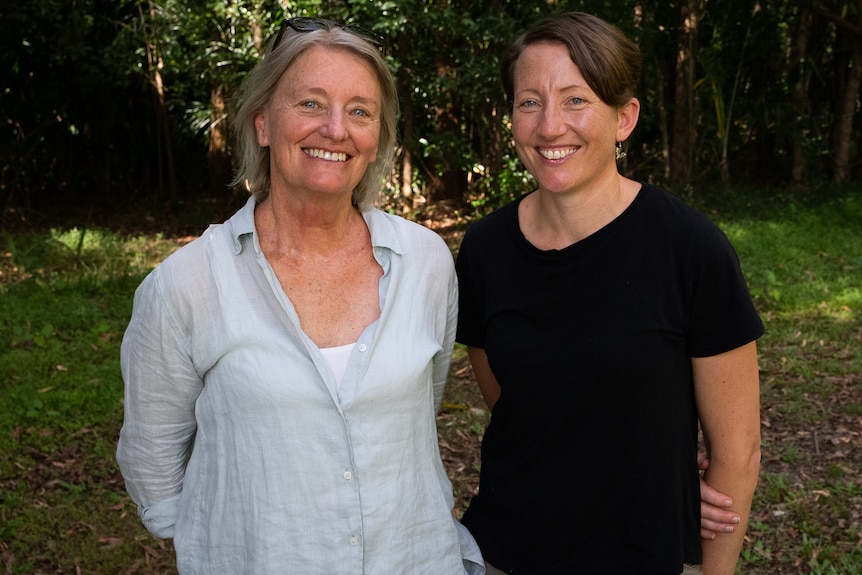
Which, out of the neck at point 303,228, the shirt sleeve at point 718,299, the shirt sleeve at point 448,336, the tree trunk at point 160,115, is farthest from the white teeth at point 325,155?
the tree trunk at point 160,115

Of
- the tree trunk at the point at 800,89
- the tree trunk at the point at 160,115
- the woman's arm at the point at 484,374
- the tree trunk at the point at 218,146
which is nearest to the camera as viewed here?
the woman's arm at the point at 484,374

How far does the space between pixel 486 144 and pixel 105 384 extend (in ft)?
22.7

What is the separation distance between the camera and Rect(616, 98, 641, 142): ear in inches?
83.0

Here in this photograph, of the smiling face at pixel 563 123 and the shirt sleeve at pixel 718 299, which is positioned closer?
the shirt sleeve at pixel 718 299

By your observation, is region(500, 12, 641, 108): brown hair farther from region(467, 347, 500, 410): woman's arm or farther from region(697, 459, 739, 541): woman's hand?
region(697, 459, 739, 541): woman's hand

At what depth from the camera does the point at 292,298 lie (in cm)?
204

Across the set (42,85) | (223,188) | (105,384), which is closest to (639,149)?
(223,188)

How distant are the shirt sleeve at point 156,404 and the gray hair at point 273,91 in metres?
0.43

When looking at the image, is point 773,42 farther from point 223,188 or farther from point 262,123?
point 262,123

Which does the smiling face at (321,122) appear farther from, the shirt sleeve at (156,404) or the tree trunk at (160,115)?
the tree trunk at (160,115)

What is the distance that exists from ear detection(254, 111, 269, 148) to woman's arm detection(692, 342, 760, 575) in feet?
3.74

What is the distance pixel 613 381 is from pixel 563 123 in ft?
1.95

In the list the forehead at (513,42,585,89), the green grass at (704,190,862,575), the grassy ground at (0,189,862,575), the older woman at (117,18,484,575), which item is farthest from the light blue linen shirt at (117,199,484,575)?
the green grass at (704,190,862,575)

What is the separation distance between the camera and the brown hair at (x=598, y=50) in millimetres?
1996
